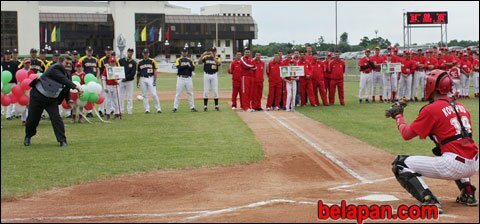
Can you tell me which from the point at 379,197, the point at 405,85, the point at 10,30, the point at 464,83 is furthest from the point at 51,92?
the point at 10,30

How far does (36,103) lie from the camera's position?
13.0 meters

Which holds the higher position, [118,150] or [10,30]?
[10,30]

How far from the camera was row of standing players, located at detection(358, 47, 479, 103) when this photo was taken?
24.0 meters

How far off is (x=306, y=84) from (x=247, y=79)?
2945 mm

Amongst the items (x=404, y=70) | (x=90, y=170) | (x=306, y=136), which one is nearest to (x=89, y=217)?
(x=90, y=170)

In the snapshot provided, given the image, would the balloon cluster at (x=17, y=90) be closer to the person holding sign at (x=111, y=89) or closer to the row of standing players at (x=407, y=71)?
the person holding sign at (x=111, y=89)

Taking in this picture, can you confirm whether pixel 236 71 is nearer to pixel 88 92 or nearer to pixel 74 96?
pixel 88 92

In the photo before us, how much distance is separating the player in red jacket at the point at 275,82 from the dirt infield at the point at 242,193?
9558mm

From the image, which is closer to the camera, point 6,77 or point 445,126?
point 445,126

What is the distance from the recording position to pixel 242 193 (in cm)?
857

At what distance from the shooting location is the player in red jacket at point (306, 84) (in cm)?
2238

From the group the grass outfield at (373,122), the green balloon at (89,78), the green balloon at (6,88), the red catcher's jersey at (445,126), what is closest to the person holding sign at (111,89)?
the green balloon at (89,78)

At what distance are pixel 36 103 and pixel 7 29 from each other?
67437 mm

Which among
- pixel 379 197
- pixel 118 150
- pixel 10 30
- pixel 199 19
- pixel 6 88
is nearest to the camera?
pixel 379 197
